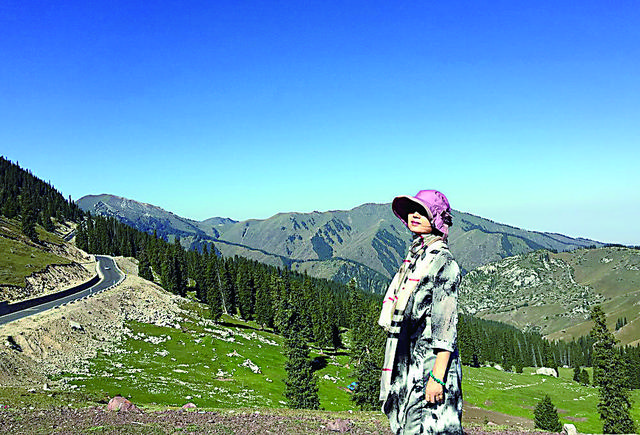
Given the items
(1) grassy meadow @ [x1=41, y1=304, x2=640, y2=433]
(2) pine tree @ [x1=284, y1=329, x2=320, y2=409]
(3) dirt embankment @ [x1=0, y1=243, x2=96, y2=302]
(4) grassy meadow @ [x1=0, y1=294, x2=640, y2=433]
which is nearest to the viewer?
(4) grassy meadow @ [x1=0, y1=294, x2=640, y2=433]

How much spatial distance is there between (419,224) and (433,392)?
2460 mm

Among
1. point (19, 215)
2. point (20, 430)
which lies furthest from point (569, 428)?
point (19, 215)

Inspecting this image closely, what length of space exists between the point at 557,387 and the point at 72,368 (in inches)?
5086

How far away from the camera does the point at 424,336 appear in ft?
19.1

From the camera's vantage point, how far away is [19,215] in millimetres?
152750

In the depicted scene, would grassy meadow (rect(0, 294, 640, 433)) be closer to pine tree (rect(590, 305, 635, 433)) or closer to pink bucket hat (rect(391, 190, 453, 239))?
pine tree (rect(590, 305, 635, 433))

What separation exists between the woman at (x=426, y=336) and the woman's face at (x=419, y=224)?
0.05ft

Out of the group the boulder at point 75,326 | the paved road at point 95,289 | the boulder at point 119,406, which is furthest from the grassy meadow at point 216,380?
the paved road at point 95,289

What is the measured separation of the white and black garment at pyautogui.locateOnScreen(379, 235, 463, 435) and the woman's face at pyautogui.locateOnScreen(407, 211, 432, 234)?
27cm

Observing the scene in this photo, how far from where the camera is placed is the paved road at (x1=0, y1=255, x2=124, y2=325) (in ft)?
188

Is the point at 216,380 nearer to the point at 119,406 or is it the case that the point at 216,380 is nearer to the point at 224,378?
the point at 224,378

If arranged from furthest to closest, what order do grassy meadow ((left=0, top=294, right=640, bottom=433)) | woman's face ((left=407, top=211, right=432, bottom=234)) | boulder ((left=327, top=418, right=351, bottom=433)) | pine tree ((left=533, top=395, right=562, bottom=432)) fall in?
pine tree ((left=533, top=395, right=562, bottom=432)) < grassy meadow ((left=0, top=294, right=640, bottom=433)) < boulder ((left=327, top=418, right=351, bottom=433)) < woman's face ((left=407, top=211, right=432, bottom=234))

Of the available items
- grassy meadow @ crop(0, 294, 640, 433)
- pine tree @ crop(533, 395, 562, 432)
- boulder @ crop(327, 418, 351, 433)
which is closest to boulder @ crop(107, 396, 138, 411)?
grassy meadow @ crop(0, 294, 640, 433)

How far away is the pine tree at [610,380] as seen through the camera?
52156mm
